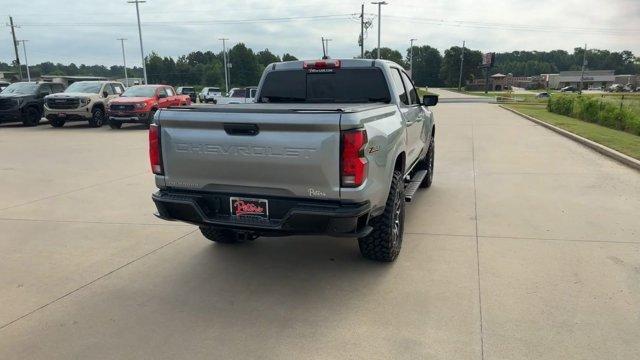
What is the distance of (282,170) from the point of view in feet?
11.5

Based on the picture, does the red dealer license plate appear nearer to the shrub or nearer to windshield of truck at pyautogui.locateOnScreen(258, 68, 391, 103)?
windshield of truck at pyautogui.locateOnScreen(258, 68, 391, 103)

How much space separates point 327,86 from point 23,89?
19107 mm

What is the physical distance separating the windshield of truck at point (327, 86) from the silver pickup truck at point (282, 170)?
0.94 meters

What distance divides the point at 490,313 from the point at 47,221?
18.0 feet

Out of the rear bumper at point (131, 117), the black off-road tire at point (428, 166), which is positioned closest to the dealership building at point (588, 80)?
the rear bumper at point (131, 117)

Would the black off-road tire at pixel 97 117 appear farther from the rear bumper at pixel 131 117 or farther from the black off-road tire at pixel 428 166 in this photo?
the black off-road tire at pixel 428 166

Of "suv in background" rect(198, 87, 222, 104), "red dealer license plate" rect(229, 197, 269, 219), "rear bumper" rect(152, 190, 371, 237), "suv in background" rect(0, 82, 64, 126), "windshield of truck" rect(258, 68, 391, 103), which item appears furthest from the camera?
"suv in background" rect(198, 87, 222, 104)

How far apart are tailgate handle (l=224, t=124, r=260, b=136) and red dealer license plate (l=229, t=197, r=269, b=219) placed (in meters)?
0.53

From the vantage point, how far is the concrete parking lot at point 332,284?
3141 mm

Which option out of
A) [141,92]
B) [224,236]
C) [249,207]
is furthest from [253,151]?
[141,92]

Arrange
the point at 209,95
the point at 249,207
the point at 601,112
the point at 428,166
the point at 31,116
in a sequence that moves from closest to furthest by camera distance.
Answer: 1. the point at 249,207
2. the point at 428,166
3. the point at 601,112
4. the point at 31,116
5. the point at 209,95

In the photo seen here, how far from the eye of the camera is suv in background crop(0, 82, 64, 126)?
18500 mm

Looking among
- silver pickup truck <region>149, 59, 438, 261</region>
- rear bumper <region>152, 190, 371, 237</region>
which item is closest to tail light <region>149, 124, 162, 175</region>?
silver pickup truck <region>149, 59, 438, 261</region>

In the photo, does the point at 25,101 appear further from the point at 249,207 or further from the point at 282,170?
the point at 282,170
